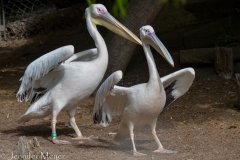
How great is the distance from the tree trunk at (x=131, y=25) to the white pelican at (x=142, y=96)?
200 centimetres

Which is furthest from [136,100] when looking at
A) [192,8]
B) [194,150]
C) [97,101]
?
[192,8]

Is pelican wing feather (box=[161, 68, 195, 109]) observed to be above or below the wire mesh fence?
above

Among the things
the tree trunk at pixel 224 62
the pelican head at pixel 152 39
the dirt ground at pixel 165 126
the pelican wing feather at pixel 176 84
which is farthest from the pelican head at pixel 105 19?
the tree trunk at pixel 224 62

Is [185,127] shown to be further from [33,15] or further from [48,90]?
[33,15]

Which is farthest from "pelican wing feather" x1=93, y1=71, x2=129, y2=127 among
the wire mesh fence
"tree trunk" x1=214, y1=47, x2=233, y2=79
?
the wire mesh fence

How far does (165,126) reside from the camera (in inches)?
248

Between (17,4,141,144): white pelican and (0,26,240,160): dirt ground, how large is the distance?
0.33m

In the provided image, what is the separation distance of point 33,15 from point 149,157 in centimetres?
772

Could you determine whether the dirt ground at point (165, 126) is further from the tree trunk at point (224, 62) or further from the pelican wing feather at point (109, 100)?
the pelican wing feather at point (109, 100)

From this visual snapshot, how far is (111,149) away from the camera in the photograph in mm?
5328

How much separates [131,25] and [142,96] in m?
2.58

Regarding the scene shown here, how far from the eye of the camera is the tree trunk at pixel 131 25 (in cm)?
730

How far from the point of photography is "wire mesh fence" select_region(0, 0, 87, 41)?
11711 mm

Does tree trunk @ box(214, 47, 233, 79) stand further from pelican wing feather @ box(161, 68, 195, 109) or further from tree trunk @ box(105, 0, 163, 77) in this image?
pelican wing feather @ box(161, 68, 195, 109)
